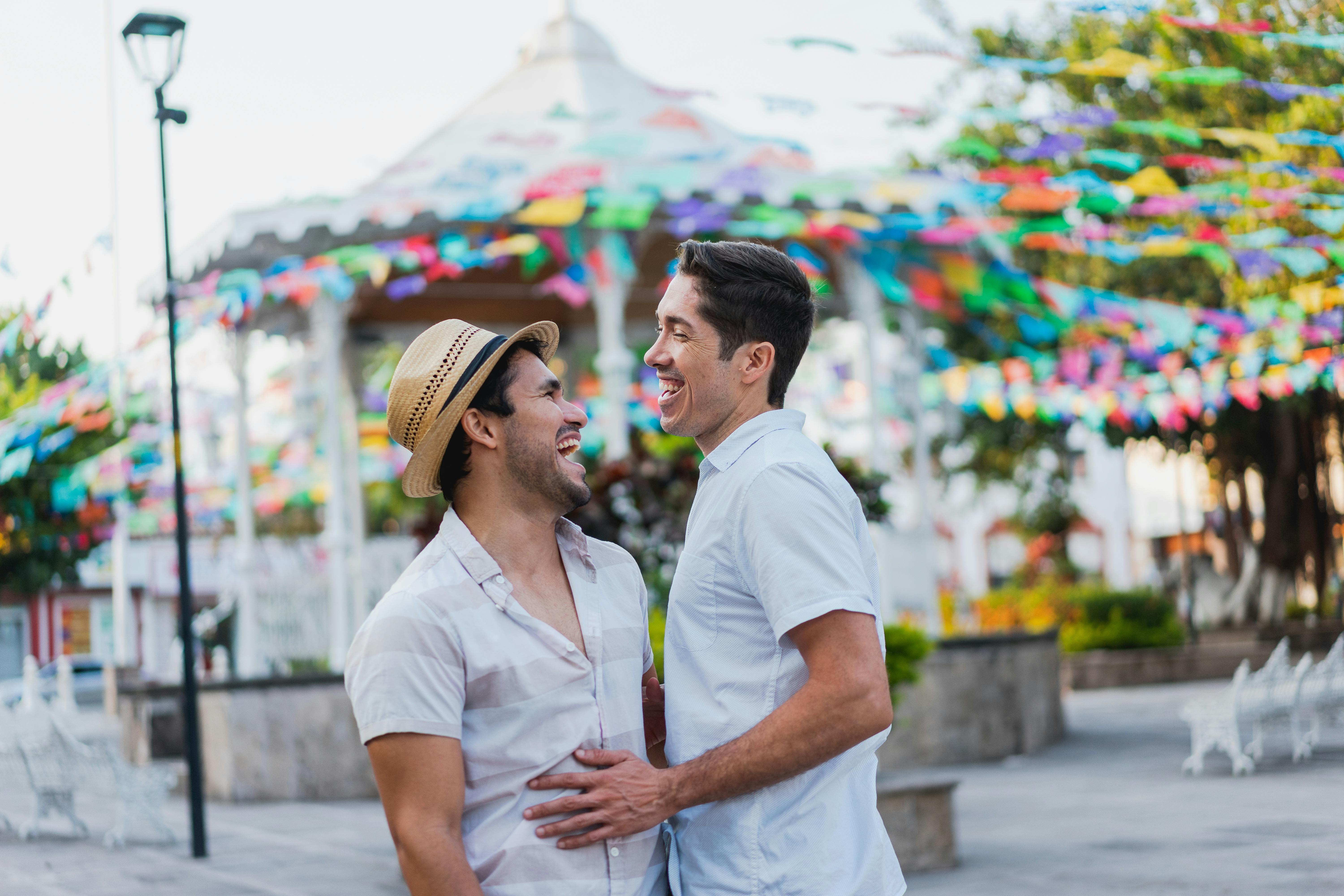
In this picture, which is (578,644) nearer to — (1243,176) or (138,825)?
(138,825)

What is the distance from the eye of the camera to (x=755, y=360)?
7.40ft

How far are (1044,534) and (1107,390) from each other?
19364 mm

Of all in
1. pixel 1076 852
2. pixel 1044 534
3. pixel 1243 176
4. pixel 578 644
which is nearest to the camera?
pixel 578 644

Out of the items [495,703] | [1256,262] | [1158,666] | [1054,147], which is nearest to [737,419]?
[495,703]

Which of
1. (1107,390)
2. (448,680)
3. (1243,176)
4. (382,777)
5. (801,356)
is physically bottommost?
(382,777)

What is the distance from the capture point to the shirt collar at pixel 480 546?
6.99 feet

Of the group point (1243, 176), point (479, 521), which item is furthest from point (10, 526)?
point (479, 521)

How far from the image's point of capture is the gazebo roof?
10766 mm

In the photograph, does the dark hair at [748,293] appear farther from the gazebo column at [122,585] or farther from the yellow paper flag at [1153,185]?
the gazebo column at [122,585]

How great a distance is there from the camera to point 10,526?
25125 mm

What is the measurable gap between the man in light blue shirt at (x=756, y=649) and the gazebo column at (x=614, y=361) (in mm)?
8961

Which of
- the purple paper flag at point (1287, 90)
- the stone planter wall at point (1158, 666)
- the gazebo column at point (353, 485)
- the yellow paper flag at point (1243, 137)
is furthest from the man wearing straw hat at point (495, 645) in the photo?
the stone planter wall at point (1158, 666)

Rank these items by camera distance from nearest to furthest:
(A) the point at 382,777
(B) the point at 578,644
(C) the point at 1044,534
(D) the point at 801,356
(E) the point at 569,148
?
1. (A) the point at 382,777
2. (B) the point at 578,644
3. (D) the point at 801,356
4. (E) the point at 569,148
5. (C) the point at 1044,534

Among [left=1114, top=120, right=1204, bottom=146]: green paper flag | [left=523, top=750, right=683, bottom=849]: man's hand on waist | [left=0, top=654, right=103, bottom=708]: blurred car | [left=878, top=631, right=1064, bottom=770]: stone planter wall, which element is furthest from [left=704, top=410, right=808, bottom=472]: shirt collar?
[left=0, top=654, right=103, bottom=708]: blurred car
